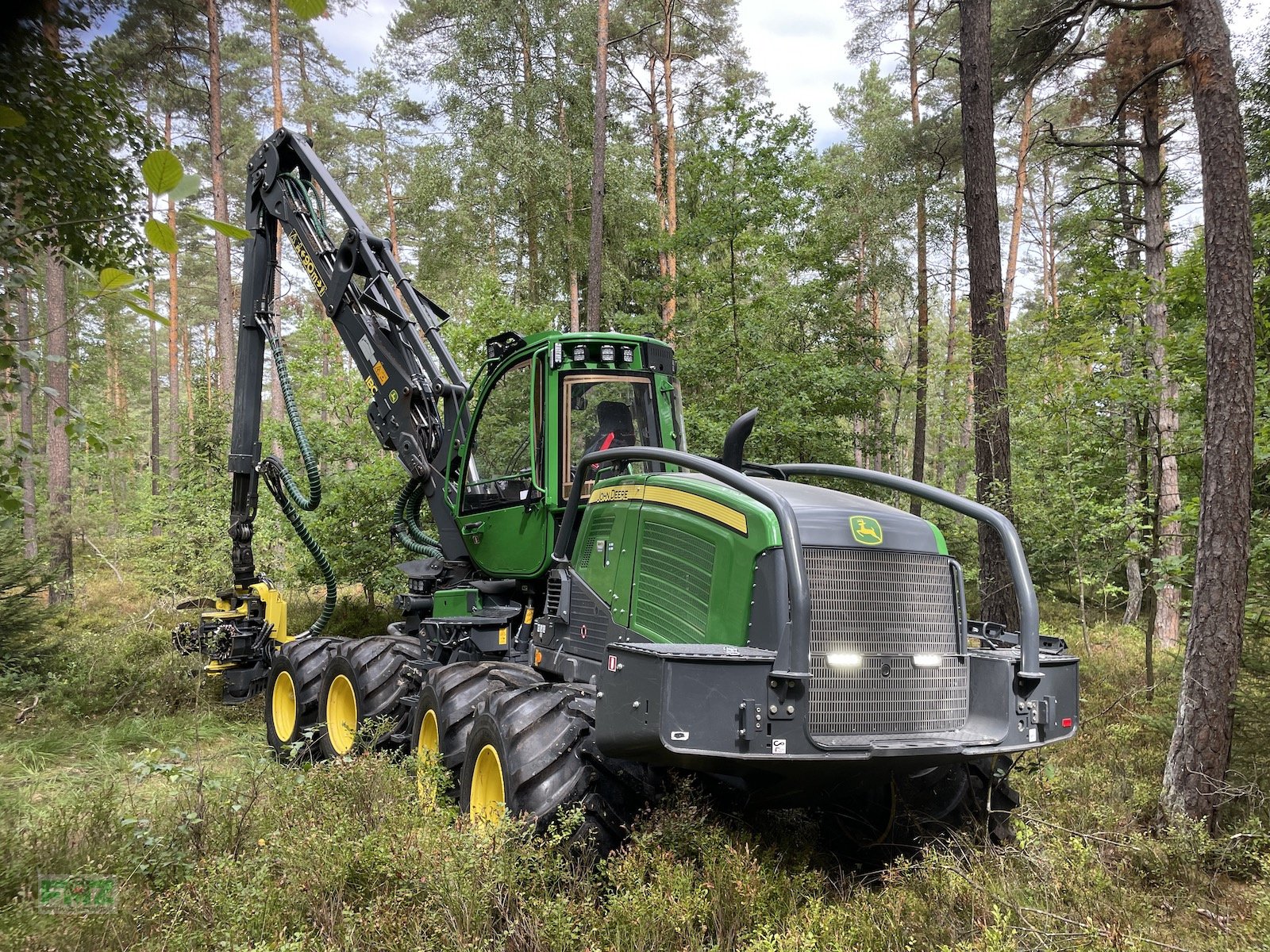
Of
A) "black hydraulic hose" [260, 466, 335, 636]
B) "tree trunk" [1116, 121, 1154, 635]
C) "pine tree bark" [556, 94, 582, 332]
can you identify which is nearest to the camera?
"black hydraulic hose" [260, 466, 335, 636]

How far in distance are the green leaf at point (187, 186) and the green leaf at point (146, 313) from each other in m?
0.48

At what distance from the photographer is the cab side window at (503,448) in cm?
613

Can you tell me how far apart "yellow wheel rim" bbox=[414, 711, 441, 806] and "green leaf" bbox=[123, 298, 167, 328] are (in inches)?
140

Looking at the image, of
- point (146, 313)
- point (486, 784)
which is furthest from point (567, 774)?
point (146, 313)

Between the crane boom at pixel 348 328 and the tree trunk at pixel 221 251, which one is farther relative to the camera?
the tree trunk at pixel 221 251

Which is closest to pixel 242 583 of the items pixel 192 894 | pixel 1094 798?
pixel 192 894

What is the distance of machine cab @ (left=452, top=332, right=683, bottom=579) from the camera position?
5.84m

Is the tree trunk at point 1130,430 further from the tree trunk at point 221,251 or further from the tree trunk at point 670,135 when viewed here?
the tree trunk at point 221,251

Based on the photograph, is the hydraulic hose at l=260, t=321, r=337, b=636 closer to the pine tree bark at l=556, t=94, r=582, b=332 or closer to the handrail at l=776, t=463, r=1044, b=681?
the handrail at l=776, t=463, r=1044, b=681

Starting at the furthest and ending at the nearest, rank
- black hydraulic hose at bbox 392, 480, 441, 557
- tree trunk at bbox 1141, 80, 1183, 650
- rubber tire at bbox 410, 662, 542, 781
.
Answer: tree trunk at bbox 1141, 80, 1183, 650 → black hydraulic hose at bbox 392, 480, 441, 557 → rubber tire at bbox 410, 662, 542, 781

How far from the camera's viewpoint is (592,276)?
15.3 metres

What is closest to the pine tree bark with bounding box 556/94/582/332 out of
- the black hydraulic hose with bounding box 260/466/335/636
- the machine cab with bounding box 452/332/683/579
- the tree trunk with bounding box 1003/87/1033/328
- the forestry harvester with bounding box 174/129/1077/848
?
the tree trunk with bounding box 1003/87/1033/328

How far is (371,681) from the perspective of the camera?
6.26 meters

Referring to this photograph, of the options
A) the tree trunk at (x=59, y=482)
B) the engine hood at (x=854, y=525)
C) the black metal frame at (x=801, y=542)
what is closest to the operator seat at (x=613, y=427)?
the black metal frame at (x=801, y=542)
